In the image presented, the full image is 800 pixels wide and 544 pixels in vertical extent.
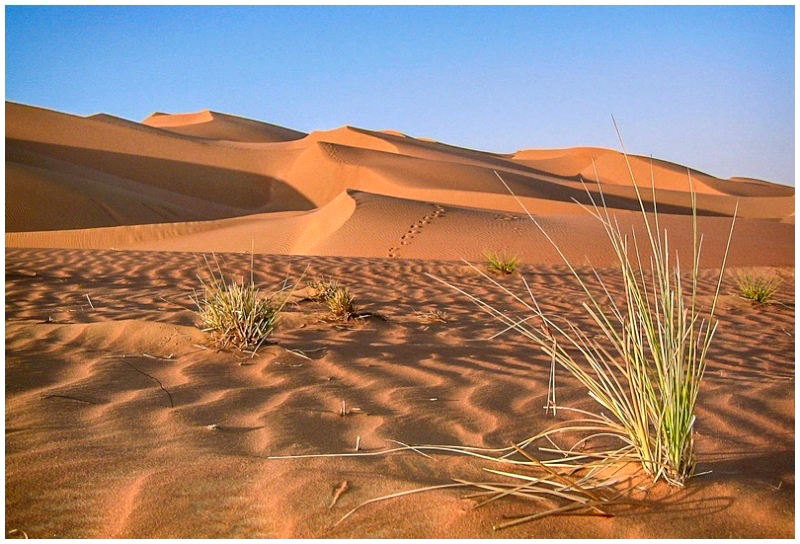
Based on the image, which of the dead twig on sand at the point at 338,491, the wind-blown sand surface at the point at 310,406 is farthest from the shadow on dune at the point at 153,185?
the dead twig on sand at the point at 338,491

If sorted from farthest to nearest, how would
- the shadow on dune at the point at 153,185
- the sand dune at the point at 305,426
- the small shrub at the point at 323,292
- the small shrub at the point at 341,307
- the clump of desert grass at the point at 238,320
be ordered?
the shadow on dune at the point at 153,185
the small shrub at the point at 323,292
the small shrub at the point at 341,307
the clump of desert grass at the point at 238,320
the sand dune at the point at 305,426

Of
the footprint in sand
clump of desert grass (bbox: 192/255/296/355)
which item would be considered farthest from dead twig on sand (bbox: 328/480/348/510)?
the footprint in sand

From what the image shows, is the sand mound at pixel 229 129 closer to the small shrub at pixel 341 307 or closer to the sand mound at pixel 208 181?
the sand mound at pixel 208 181

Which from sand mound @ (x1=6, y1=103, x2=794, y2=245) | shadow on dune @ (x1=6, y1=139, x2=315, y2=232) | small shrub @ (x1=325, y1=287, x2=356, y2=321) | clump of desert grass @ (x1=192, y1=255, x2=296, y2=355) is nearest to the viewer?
clump of desert grass @ (x1=192, y1=255, x2=296, y2=355)

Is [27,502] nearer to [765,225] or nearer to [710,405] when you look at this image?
[710,405]

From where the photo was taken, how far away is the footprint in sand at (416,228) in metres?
14.3

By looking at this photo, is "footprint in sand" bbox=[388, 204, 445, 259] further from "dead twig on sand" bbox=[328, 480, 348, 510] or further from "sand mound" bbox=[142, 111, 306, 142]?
"sand mound" bbox=[142, 111, 306, 142]

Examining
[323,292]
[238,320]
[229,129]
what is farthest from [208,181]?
[238,320]

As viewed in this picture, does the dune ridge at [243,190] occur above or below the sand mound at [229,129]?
below

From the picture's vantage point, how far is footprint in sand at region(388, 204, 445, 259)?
14.3 meters

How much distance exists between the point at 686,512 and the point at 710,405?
1469mm

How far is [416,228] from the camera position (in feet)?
50.9

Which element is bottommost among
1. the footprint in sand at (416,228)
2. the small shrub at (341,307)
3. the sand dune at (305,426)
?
the sand dune at (305,426)

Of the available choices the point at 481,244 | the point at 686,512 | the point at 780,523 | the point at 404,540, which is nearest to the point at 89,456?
the point at 404,540
